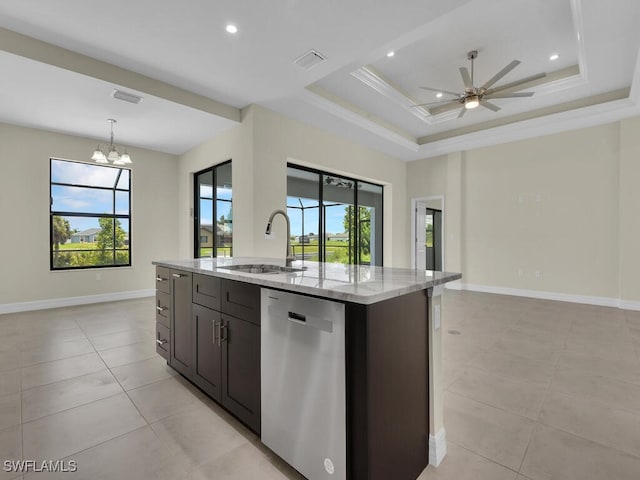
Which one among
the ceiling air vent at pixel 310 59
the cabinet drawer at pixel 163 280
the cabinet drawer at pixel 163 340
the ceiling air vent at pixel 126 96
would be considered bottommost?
the cabinet drawer at pixel 163 340

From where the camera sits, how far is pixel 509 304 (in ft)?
16.7

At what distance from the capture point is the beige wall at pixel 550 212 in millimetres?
4836

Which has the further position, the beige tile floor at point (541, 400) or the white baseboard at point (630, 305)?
the white baseboard at point (630, 305)

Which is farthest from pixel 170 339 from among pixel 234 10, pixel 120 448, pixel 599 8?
pixel 599 8

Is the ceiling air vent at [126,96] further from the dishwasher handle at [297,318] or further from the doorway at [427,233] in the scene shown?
the doorway at [427,233]

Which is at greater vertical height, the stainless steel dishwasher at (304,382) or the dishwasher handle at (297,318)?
the dishwasher handle at (297,318)

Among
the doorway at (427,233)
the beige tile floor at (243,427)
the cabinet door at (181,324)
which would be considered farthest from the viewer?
the doorway at (427,233)

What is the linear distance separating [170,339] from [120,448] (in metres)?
0.97

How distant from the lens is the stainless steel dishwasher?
120cm

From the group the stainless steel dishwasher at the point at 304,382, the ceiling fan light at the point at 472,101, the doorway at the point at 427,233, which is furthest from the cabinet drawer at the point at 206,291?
the doorway at the point at 427,233

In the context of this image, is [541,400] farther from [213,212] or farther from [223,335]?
[213,212]

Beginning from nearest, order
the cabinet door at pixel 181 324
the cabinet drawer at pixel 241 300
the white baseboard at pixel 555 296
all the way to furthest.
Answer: the cabinet drawer at pixel 241 300, the cabinet door at pixel 181 324, the white baseboard at pixel 555 296

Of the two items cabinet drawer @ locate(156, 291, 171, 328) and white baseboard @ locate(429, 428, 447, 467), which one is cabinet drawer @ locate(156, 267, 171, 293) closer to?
cabinet drawer @ locate(156, 291, 171, 328)

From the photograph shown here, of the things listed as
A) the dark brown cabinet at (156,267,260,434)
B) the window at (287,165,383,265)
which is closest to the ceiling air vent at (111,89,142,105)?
the window at (287,165,383,265)
